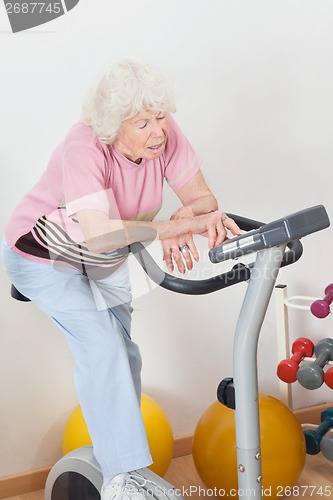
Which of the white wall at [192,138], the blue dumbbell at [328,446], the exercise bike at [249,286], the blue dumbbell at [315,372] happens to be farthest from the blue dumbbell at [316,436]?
the exercise bike at [249,286]

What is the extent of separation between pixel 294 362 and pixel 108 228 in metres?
0.94

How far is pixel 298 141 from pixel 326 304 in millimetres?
624

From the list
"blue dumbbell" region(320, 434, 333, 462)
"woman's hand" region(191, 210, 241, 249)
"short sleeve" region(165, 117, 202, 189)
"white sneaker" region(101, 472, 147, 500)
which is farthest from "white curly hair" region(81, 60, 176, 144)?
"blue dumbbell" region(320, 434, 333, 462)

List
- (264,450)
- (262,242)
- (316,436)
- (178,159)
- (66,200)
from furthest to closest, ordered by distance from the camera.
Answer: (316,436), (264,450), (178,159), (66,200), (262,242)

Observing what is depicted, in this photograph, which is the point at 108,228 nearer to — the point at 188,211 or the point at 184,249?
the point at 184,249

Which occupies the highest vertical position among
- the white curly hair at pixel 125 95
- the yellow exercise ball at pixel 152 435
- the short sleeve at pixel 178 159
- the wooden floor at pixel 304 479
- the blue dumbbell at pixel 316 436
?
the white curly hair at pixel 125 95

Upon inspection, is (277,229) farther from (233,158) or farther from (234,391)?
(233,158)

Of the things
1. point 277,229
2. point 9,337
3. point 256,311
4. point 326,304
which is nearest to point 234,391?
point 256,311

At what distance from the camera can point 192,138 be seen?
257 cm

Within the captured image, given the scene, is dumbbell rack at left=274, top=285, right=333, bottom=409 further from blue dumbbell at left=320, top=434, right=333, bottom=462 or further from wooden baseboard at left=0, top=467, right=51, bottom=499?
wooden baseboard at left=0, top=467, right=51, bottom=499

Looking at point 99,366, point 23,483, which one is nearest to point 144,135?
point 99,366

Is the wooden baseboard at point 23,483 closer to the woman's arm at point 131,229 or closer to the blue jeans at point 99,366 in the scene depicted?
the blue jeans at point 99,366

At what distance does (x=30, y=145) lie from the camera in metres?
2.39

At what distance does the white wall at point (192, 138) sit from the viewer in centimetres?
238
